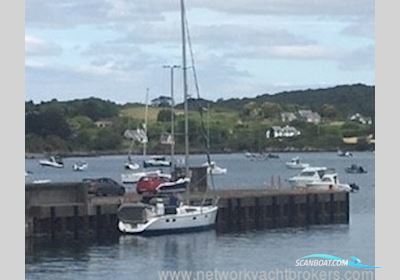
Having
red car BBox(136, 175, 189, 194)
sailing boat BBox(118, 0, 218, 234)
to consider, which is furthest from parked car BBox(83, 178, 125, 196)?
sailing boat BBox(118, 0, 218, 234)

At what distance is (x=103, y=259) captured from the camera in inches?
1890

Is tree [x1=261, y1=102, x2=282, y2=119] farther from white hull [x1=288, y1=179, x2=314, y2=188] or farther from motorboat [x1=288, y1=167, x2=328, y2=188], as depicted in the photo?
white hull [x1=288, y1=179, x2=314, y2=188]

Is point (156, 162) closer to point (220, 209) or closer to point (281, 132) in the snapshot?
point (281, 132)

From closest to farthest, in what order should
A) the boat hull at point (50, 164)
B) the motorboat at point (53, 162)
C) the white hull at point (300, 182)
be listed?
the white hull at point (300, 182)
the boat hull at point (50, 164)
the motorboat at point (53, 162)

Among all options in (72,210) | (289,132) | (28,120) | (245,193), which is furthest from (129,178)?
(289,132)

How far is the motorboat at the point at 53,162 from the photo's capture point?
15575 centimetres

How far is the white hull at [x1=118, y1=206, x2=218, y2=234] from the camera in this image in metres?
54.2

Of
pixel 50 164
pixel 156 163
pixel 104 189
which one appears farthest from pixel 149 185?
pixel 50 164

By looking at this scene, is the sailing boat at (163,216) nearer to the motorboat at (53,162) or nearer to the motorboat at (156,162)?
the motorboat at (156,162)

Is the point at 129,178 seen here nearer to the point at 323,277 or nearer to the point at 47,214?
the point at 47,214

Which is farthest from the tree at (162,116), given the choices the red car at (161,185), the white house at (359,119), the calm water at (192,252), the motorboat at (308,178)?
the calm water at (192,252)

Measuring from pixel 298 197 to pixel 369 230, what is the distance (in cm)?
347

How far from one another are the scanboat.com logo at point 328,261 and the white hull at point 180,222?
7.68 metres

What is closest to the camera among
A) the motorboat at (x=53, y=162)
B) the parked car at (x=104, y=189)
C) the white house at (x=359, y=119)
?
the parked car at (x=104, y=189)
